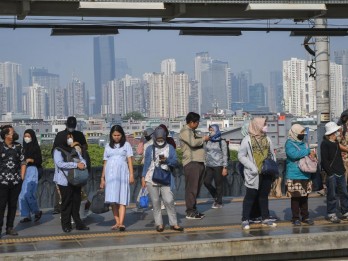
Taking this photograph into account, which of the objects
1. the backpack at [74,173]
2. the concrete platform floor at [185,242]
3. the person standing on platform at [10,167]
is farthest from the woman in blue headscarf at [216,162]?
the person standing on platform at [10,167]

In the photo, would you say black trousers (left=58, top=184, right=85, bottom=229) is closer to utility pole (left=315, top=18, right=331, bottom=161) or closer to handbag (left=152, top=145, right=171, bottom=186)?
handbag (left=152, top=145, right=171, bottom=186)

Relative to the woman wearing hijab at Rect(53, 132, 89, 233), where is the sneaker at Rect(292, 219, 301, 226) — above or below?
below

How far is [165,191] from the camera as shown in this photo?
1172cm

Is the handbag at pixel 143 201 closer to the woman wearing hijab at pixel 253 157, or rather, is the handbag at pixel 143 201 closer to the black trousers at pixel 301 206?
the woman wearing hijab at pixel 253 157

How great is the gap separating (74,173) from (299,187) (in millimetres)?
3230

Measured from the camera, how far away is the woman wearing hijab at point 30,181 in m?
13.1

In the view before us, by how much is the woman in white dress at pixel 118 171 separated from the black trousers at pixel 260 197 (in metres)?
1.67

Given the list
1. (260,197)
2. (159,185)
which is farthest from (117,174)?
(260,197)

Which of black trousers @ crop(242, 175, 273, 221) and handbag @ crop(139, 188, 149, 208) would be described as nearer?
black trousers @ crop(242, 175, 273, 221)

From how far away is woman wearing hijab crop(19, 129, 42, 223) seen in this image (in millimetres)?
13125

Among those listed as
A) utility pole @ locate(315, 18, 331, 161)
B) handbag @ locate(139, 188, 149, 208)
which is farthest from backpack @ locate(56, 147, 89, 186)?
utility pole @ locate(315, 18, 331, 161)

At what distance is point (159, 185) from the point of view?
11.8 m

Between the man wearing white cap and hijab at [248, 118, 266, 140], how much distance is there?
0.99 metres

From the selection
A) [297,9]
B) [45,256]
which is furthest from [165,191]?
[297,9]
